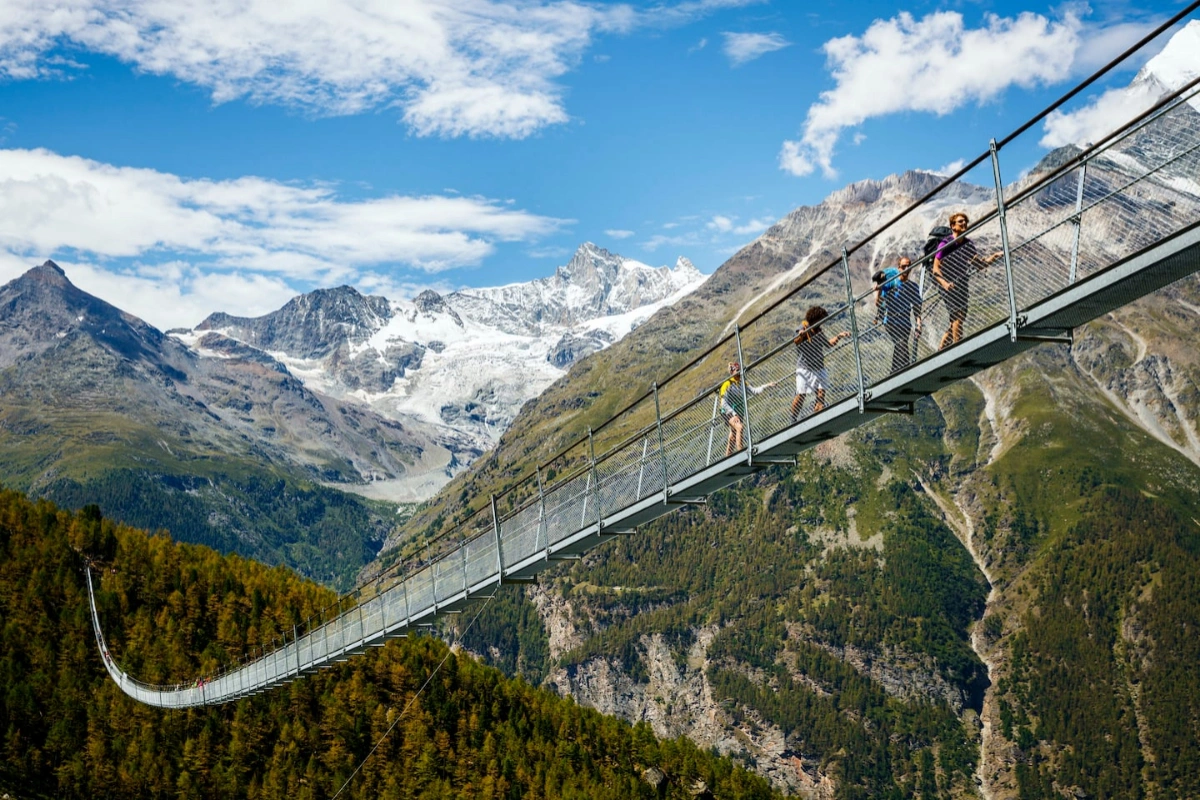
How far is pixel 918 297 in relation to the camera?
19453 mm

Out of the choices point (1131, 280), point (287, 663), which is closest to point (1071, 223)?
point (1131, 280)

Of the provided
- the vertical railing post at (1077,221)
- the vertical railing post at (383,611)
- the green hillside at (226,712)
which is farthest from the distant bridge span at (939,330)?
the green hillside at (226,712)

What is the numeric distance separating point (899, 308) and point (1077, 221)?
3.94 m

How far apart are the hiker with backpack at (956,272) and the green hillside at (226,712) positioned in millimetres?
100312

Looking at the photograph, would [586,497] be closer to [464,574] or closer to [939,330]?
[464,574]

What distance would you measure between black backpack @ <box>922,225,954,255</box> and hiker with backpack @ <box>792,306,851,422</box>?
2.37 metres

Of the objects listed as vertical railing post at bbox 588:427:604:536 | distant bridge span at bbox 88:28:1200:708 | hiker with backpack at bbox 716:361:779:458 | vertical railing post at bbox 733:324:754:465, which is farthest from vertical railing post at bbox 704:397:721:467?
vertical railing post at bbox 588:427:604:536

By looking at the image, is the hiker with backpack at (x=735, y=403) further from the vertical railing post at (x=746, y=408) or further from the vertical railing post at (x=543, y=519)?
the vertical railing post at (x=543, y=519)

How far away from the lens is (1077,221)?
16.6 metres

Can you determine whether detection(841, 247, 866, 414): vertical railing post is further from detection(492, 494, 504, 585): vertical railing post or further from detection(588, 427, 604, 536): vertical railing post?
detection(492, 494, 504, 585): vertical railing post

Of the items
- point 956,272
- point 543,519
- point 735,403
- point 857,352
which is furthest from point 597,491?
point 956,272

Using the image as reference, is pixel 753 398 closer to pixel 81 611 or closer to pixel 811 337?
pixel 811 337

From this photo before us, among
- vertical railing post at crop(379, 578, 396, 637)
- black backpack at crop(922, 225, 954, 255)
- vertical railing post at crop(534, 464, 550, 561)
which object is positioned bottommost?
vertical railing post at crop(379, 578, 396, 637)

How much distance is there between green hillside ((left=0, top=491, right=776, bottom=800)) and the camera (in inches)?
4579
